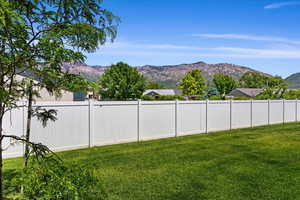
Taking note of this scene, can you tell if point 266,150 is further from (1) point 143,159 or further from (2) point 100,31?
(2) point 100,31

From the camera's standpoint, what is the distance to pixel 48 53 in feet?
6.93

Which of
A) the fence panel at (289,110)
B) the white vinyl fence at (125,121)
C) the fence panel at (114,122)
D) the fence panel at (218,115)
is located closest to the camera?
the white vinyl fence at (125,121)

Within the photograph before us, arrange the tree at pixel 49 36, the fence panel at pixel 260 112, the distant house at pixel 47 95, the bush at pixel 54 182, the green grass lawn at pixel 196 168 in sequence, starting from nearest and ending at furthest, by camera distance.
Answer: the bush at pixel 54 182, the tree at pixel 49 36, the distant house at pixel 47 95, the green grass lawn at pixel 196 168, the fence panel at pixel 260 112

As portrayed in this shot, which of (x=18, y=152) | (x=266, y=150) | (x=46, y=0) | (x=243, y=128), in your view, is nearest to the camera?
(x=46, y=0)

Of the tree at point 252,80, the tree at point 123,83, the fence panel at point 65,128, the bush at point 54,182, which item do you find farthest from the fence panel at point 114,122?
the tree at point 252,80

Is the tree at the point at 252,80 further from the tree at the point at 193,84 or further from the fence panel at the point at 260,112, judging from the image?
the fence panel at the point at 260,112

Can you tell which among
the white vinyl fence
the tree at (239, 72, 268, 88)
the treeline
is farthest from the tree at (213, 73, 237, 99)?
the white vinyl fence

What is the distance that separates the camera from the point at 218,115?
12.3 metres

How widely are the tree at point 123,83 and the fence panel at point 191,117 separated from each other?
34.4 meters

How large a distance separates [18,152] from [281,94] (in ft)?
63.4


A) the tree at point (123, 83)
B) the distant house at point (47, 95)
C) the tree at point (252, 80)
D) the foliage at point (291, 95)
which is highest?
the tree at point (252, 80)

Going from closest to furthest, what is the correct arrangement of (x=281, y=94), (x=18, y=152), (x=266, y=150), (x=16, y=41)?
1. (x=16, y=41)
2. (x=18, y=152)
3. (x=266, y=150)
4. (x=281, y=94)

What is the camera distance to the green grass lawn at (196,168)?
181 inches

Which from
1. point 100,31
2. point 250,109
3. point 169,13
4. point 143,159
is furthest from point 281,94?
point 100,31
